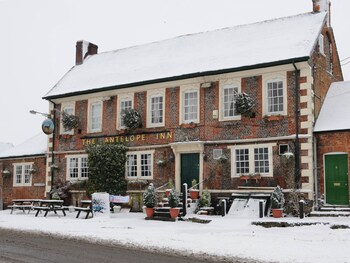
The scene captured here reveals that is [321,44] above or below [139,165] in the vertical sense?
above

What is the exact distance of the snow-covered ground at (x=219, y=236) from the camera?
10744mm

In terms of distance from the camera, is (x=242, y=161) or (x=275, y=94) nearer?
(x=275, y=94)

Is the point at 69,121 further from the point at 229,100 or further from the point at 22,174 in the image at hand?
the point at 229,100

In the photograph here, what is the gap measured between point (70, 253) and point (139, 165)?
12.5m

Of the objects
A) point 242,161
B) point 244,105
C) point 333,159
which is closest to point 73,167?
point 242,161

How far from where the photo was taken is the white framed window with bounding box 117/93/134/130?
80.0ft

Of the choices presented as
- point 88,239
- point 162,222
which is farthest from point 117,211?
point 88,239

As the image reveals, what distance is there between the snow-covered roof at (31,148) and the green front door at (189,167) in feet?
32.3

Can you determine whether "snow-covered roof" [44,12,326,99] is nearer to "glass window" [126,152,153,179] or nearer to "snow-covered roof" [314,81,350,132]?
"snow-covered roof" [314,81,350,132]

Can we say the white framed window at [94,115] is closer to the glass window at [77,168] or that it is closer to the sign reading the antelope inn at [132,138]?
the sign reading the antelope inn at [132,138]

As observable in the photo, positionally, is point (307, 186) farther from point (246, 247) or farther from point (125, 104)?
point (125, 104)

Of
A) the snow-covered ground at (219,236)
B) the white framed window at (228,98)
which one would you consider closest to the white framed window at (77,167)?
the snow-covered ground at (219,236)

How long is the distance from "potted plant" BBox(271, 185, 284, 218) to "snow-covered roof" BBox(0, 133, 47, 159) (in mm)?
14942

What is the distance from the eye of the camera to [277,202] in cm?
1820
